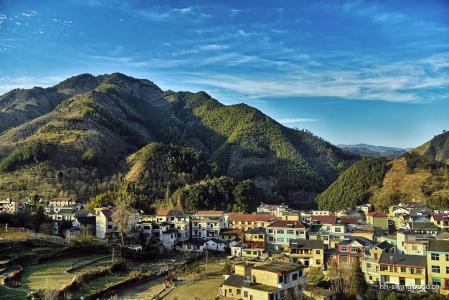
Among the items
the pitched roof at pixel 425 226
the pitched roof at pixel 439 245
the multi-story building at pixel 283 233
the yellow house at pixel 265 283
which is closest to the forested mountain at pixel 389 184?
the pitched roof at pixel 425 226

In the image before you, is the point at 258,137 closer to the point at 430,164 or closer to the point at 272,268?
the point at 430,164

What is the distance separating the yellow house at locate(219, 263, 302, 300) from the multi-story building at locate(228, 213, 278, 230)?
46.1 ft

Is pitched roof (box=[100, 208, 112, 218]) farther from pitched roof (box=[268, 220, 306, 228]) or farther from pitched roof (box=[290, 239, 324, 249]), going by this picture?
pitched roof (box=[290, 239, 324, 249])

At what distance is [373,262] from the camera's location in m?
22.0

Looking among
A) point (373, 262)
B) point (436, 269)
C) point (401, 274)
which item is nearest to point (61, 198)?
point (373, 262)

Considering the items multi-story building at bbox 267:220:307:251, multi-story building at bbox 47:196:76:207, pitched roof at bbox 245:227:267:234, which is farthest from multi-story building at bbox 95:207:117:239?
multi-story building at bbox 267:220:307:251

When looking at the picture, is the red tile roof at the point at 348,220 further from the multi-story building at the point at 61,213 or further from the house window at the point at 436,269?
the multi-story building at the point at 61,213

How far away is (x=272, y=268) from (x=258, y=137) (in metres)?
68.6

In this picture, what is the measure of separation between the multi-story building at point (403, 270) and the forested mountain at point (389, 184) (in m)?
23.4

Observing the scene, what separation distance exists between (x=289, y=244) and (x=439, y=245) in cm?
894

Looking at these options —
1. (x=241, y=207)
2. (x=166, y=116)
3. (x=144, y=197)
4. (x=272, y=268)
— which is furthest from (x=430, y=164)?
(x=166, y=116)

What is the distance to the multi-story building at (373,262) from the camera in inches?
850

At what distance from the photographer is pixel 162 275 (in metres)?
23.6

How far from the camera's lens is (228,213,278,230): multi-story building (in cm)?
3394
